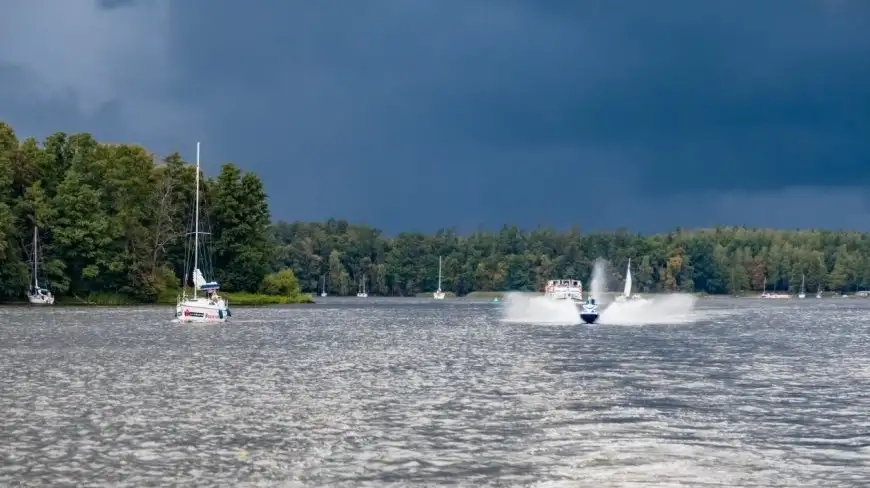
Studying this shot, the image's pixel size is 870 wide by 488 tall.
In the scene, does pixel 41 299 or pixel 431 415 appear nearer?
pixel 431 415

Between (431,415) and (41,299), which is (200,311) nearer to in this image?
(41,299)

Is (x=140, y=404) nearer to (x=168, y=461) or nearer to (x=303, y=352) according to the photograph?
(x=168, y=461)

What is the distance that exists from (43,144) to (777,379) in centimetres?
14474

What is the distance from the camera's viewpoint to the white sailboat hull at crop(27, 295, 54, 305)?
17112 cm

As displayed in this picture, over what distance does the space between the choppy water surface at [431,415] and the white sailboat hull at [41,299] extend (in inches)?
3297

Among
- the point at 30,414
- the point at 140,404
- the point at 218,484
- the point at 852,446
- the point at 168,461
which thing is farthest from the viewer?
Answer: the point at 140,404

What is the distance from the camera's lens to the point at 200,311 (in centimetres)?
13025

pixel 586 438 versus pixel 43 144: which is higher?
pixel 43 144

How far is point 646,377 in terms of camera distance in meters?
62.8

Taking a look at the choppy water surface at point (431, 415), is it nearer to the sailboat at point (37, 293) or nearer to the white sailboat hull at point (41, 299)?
the sailboat at point (37, 293)

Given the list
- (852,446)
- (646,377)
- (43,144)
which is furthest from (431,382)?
(43,144)

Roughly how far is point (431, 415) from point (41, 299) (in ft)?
455

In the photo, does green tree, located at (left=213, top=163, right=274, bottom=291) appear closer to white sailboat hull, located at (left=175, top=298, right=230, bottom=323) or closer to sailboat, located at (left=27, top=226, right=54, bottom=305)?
sailboat, located at (left=27, top=226, right=54, bottom=305)

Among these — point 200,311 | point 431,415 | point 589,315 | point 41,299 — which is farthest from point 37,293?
point 431,415
